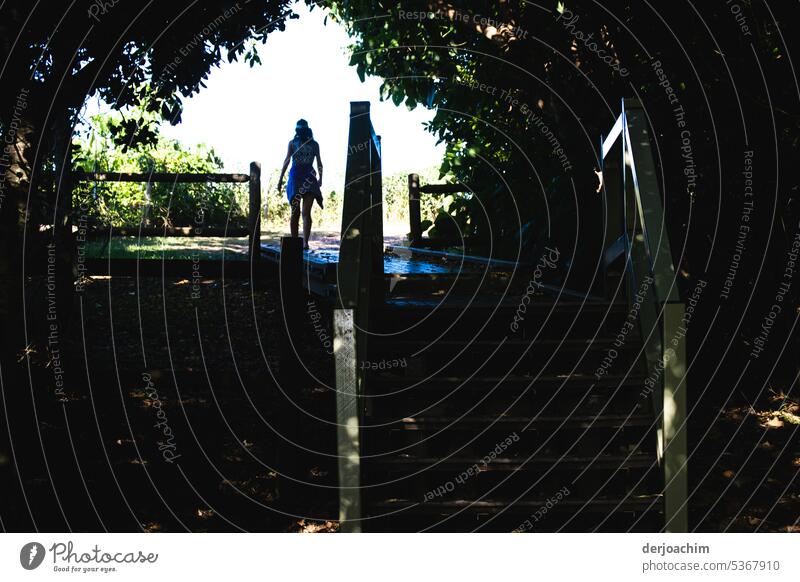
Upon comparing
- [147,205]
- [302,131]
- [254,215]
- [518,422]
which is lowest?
Answer: [518,422]

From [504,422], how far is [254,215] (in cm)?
698

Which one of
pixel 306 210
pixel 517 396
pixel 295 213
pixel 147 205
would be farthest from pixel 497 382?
pixel 147 205

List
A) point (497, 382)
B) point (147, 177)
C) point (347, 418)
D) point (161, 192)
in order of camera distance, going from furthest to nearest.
Answer: point (161, 192) < point (147, 177) < point (497, 382) < point (347, 418)

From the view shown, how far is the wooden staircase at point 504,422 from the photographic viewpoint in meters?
5.23

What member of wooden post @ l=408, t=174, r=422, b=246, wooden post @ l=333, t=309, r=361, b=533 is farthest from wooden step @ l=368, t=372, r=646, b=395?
wooden post @ l=408, t=174, r=422, b=246

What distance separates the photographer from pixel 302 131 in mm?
10367

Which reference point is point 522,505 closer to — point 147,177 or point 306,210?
point 306,210

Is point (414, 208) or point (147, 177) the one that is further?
point (414, 208)

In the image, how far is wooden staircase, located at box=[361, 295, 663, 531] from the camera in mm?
5227

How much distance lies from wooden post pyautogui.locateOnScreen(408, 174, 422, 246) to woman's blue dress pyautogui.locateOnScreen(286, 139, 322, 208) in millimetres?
2336

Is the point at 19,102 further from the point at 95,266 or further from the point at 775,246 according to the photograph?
the point at 775,246

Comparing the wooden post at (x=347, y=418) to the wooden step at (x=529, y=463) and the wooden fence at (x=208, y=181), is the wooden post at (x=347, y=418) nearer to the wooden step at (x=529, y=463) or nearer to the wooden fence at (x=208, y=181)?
the wooden step at (x=529, y=463)

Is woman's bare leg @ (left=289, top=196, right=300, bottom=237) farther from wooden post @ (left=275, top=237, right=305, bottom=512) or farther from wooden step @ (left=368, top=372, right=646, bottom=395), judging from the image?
wooden step @ (left=368, top=372, right=646, bottom=395)

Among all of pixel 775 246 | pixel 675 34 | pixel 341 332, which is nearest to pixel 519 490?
pixel 341 332
